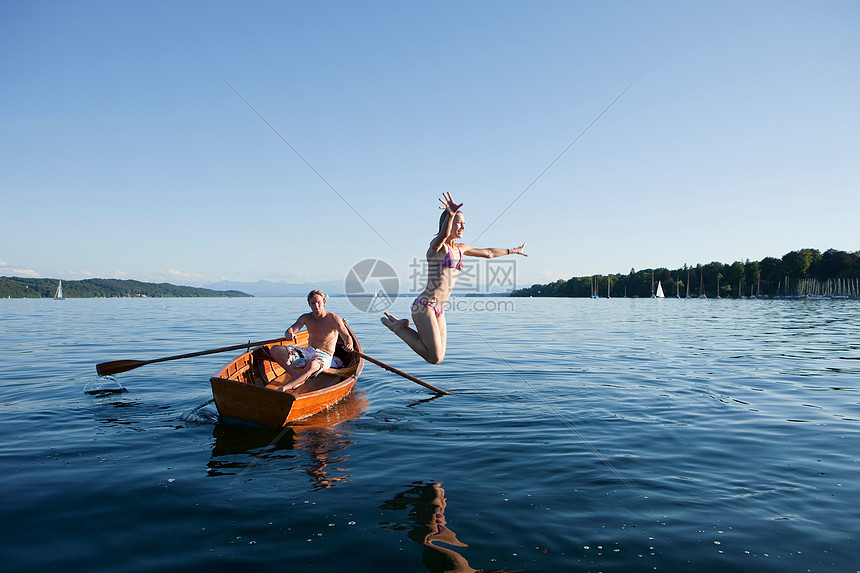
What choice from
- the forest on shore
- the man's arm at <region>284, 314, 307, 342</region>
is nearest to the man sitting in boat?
the man's arm at <region>284, 314, 307, 342</region>

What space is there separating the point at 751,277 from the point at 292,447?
15208 centimetres

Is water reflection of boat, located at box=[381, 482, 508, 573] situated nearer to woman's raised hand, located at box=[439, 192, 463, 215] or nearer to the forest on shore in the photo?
A: woman's raised hand, located at box=[439, 192, 463, 215]

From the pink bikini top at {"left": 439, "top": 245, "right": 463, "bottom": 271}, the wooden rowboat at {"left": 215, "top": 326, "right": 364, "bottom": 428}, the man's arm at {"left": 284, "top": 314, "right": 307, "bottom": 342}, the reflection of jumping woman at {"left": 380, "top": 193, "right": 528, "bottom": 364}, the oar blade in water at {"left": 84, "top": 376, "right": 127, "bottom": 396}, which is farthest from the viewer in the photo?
the oar blade in water at {"left": 84, "top": 376, "right": 127, "bottom": 396}

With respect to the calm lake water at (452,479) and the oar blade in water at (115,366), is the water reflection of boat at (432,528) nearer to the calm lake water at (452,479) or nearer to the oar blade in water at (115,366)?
the calm lake water at (452,479)

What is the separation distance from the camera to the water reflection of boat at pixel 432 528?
4.73 metres

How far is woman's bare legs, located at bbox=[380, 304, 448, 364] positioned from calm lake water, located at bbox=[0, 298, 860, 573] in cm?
161

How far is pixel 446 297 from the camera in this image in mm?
7547

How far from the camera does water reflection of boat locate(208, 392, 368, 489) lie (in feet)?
23.7

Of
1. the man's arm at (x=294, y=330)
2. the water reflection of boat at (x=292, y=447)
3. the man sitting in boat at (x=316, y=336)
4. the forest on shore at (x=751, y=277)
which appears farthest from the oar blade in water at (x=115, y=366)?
the forest on shore at (x=751, y=277)

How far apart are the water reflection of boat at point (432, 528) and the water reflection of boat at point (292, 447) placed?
1117mm

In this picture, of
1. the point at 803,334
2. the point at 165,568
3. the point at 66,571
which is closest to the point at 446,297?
the point at 165,568

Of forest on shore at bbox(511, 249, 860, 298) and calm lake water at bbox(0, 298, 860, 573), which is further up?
forest on shore at bbox(511, 249, 860, 298)

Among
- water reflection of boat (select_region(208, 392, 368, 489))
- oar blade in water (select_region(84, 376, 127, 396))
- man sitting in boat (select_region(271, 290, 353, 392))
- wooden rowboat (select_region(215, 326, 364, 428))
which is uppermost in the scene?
man sitting in boat (select_region(271, 290, 353, 392))

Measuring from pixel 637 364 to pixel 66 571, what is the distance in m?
15.8
